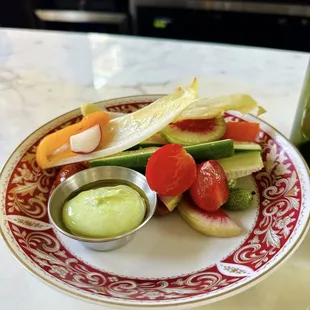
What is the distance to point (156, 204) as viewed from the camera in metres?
0.68

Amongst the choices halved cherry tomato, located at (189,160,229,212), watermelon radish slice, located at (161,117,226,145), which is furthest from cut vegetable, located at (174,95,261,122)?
halved cherry tomato, located at (189,160,229,212)

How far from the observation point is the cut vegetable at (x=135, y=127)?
738mm

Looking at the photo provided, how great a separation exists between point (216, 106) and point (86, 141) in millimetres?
215

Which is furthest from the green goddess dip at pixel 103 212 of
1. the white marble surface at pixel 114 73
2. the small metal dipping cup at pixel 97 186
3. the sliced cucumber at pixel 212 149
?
the white marble surface at pixel 114 73

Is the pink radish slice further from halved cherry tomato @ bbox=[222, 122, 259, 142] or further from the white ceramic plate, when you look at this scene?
halved cherry tomato @ bbox=[222, 122, 259, 142]

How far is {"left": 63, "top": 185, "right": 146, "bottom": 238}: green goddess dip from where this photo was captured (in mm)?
619

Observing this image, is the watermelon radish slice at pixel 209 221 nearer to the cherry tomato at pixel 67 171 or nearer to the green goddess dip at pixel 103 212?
the green goddess dip at pixel 103 212

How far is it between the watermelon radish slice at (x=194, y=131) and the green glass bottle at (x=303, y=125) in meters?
0.13

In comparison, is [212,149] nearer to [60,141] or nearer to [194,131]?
[194,131]

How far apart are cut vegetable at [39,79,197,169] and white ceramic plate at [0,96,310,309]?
54 millimetres

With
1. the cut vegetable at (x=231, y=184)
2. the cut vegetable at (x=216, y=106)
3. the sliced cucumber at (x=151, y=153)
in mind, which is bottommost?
the cut vegetable at (x=231, y=184)

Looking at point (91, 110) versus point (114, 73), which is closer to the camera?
point (91, 110)

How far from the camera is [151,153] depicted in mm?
714

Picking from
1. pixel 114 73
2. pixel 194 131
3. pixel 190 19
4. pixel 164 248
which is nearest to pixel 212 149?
pixel 194 131
